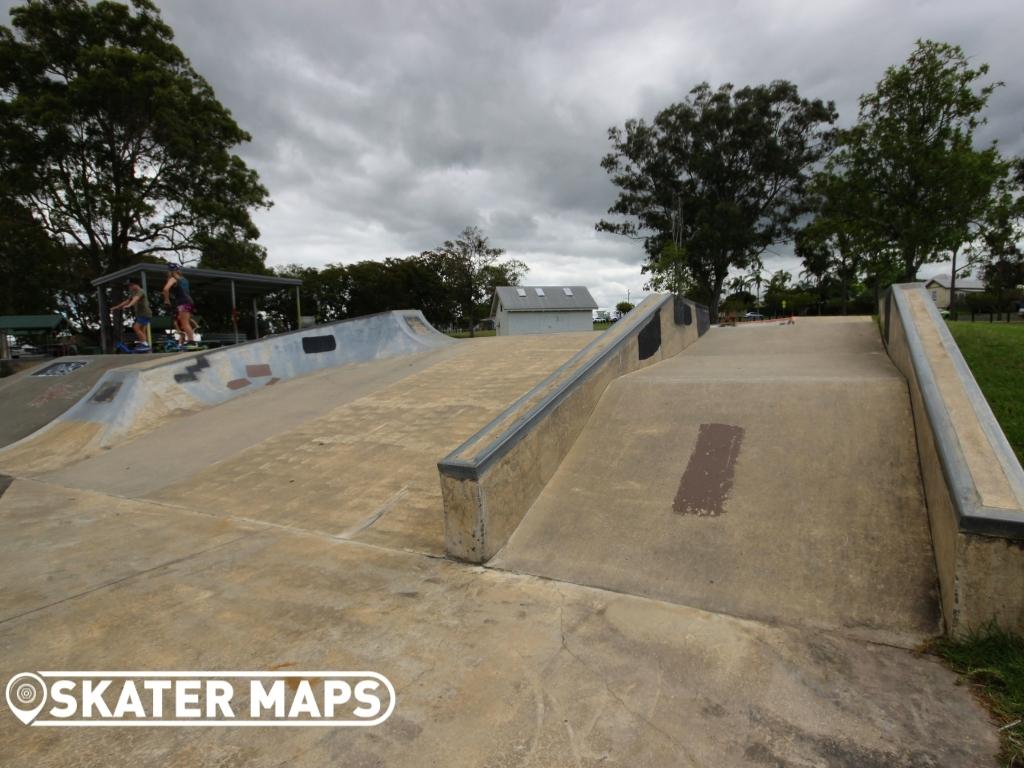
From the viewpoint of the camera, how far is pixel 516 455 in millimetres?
3592

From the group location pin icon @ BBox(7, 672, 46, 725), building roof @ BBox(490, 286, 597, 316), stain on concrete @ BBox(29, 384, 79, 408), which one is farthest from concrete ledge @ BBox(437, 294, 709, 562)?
building roof @ BBox(490, 286, 597, 316)

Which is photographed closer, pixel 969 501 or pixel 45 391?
pixel 969 501

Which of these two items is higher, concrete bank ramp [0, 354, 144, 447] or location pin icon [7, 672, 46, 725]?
concrete bank ramp [0, 354, 144, 447]

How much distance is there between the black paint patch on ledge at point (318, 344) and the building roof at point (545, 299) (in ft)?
89.6

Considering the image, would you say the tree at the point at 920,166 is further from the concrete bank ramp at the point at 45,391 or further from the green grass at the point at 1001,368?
the concrete bank ramp at the point at 45,391

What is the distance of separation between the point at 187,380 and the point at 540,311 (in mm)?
31723

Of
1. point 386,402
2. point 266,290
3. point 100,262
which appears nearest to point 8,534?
point 386,402

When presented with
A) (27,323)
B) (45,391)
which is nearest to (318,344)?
(45,391)

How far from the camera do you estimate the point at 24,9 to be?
1738cm

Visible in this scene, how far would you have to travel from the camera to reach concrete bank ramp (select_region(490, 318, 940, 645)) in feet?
8.60

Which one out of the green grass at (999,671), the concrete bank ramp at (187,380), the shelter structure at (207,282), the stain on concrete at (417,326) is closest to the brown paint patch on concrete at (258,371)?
the concrete bank ramp at (187,380)

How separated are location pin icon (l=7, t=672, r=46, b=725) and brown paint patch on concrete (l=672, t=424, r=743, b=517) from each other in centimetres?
338

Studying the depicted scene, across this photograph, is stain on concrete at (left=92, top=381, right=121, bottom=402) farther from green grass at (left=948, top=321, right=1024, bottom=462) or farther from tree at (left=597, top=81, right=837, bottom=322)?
tree at (left=597, top=81, right=837, bottom=322)

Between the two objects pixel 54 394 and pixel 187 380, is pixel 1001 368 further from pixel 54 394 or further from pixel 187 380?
pixel 54 394
